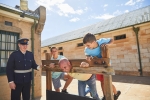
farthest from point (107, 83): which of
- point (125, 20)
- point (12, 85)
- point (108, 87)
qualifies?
point (125, 20)

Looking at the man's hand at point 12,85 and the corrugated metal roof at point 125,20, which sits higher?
the corrugated metal roof at point 125,20

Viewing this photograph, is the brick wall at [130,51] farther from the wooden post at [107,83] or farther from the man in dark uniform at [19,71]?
the man in dark uniform at [19,71]

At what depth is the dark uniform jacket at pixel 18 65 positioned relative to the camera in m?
3.18

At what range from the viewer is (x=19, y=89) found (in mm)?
3270

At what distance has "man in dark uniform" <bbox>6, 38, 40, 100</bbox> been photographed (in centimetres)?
319

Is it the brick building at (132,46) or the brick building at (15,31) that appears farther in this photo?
the brick building at (132,46)

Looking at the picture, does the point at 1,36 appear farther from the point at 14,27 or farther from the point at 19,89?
the point at 19,89

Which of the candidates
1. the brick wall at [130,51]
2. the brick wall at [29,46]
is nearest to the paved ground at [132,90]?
the brick wall at [29,46]

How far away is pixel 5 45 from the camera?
4.79 metres

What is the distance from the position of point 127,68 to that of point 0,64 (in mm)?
8884

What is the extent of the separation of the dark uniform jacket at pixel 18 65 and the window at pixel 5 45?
5.71ft

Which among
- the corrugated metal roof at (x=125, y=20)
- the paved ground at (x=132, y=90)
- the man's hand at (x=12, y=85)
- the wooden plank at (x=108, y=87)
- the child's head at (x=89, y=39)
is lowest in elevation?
the paved ground at (x=132, y=90)

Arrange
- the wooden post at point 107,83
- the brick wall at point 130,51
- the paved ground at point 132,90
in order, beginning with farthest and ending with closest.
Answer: the brick wall at point 130,51 < the paved ground at point 132,90 < the wooden post at point 107,83

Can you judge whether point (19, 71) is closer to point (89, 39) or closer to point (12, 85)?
point (12, 85)
